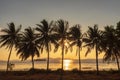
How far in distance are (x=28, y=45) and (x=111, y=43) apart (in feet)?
69.4

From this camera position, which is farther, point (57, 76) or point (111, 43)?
point (111, 43)

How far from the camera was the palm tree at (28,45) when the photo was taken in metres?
64.4

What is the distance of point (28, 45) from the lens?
6475 cm

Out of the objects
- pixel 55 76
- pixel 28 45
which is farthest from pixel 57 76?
pixel 28 45

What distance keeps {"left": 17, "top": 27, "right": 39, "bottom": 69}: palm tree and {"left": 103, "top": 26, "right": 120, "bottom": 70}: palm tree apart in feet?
58.0

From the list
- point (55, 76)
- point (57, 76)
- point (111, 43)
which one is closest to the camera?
point (57, 76)

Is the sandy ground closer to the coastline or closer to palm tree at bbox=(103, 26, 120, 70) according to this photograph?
the coastline

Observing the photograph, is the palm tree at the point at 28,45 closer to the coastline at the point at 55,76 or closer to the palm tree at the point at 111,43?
the coastline at the point at 55,76

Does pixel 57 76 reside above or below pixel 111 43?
below

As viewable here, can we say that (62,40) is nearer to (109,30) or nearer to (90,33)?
(90,33)

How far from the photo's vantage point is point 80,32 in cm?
6462

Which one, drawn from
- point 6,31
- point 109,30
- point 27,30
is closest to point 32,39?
point 27,30

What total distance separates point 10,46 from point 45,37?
10525 millimetres

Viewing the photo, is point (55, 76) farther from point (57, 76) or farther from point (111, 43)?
point (111, 43)
